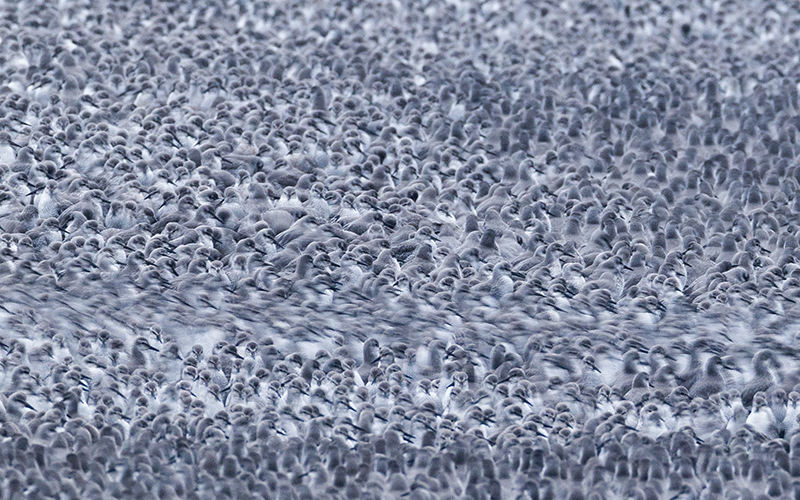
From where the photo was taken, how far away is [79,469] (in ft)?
18.8

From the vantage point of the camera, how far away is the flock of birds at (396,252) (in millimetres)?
5969

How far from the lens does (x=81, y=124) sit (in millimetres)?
8555

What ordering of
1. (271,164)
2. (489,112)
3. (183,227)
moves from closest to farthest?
(183,227), (271,164), (489,112)

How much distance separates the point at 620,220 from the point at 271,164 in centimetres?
247

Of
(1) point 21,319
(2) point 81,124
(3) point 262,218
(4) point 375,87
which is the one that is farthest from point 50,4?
(1) point 21,319

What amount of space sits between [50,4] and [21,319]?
14.2ft

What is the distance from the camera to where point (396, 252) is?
753 centimetres

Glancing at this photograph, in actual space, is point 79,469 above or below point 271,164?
below

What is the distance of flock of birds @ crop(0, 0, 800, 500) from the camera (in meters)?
5.97

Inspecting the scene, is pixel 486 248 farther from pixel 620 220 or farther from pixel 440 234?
pixel 620 220

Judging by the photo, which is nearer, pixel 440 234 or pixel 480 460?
pixel 480 460

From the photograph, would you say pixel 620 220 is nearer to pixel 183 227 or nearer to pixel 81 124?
pixel 183 227

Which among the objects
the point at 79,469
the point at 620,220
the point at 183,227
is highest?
the point at 620,220

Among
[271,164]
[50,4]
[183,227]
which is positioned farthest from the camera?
[50,4]
